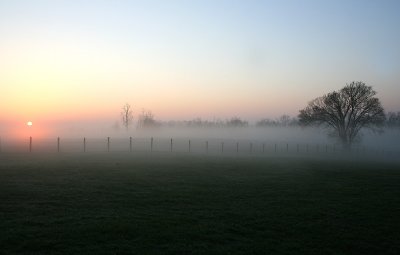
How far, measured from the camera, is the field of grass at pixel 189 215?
9008mm

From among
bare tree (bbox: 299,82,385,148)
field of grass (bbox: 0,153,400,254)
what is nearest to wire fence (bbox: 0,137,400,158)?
bare tree (bbox: 299,82,385,148)

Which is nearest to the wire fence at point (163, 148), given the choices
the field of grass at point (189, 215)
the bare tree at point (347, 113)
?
the bare tree at point (347, 113)

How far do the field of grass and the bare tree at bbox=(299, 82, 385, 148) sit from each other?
46.6m

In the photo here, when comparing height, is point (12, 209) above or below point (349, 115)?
below

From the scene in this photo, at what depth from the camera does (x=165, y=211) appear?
1220 cm

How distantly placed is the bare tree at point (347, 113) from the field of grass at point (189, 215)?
46648 millimetres

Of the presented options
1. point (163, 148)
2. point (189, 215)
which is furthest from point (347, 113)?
point (189, 215)

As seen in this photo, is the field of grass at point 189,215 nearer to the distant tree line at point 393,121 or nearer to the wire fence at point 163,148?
the wire fence at point 163,148

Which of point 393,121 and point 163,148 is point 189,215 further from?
point 393,121

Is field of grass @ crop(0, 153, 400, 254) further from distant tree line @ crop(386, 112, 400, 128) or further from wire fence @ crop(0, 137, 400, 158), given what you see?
distant tree line @ crop(386, 112, 400, 128)

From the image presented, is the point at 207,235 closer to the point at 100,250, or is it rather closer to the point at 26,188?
the point at 100,250

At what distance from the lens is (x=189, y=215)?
11789mm

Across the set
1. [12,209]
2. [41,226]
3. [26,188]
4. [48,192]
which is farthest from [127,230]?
[26,188]

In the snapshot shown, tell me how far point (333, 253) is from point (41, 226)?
708 centimetres
